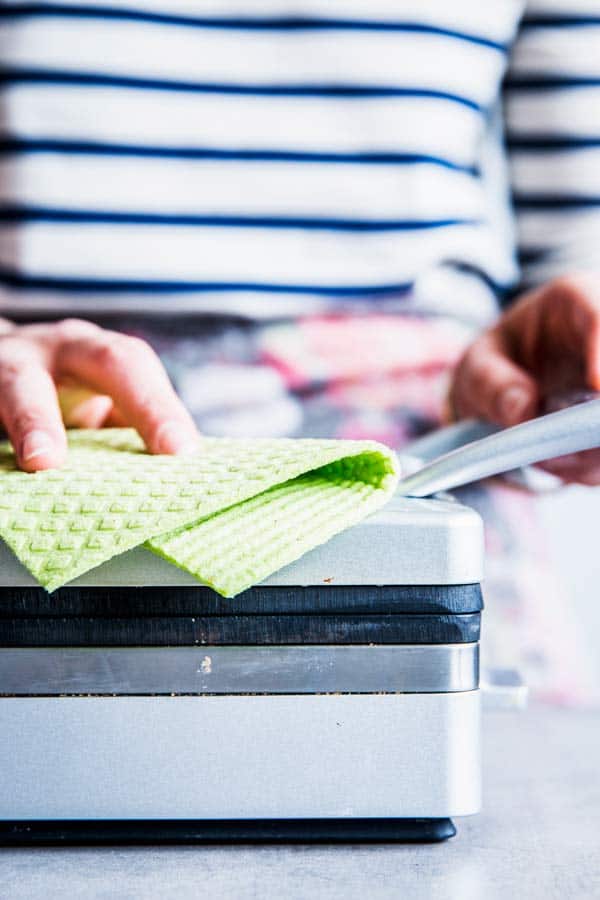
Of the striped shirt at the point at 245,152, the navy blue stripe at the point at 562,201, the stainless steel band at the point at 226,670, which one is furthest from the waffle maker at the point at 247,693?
the navy blue stripe at the point at 562,201

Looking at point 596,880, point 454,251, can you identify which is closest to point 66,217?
point 454,251

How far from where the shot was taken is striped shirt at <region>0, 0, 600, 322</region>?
0.71m

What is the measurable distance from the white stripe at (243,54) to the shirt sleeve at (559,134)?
0.18ft

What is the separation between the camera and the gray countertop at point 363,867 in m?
0.31

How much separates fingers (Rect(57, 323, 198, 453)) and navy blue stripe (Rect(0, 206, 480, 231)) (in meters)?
0.22

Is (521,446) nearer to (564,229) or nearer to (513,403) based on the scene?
(513,403)

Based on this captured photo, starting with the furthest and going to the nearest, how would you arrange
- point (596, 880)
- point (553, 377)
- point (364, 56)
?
point (364, 56) → point (553, 377) → point (596, 880)

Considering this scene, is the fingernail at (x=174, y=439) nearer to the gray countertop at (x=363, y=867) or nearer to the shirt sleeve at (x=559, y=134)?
the gray countertop at (x=363, y=867)

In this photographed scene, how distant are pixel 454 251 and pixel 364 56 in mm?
148

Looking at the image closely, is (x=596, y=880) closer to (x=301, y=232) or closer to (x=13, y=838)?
(x=13, y=838)

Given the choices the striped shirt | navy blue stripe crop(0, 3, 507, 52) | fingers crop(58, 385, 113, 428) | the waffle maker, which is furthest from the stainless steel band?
navy blue stripe crop(0, 3, 507, 52)

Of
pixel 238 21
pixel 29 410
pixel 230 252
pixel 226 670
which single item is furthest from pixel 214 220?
pixel 226 670

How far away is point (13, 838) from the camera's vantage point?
0.34 metres

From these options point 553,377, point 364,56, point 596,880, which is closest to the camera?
point 596,880
